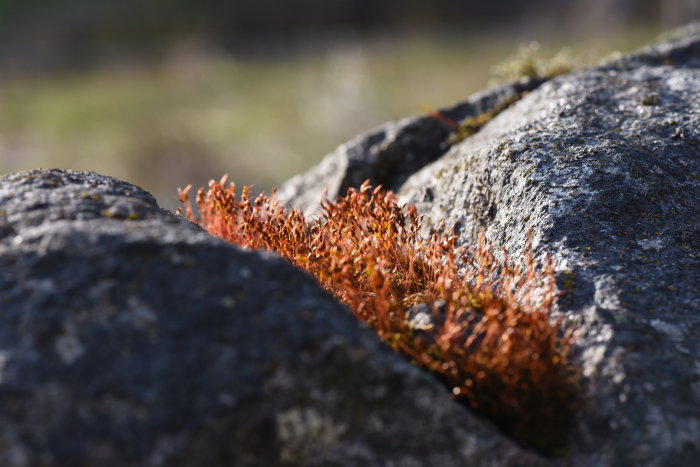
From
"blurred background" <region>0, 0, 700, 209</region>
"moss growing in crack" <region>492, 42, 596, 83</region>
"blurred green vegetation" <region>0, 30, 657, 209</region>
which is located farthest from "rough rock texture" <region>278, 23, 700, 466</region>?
"blurred green vegetation" <region>0, 30, 657, 209</region>

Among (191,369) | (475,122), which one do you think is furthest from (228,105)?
(191,369)

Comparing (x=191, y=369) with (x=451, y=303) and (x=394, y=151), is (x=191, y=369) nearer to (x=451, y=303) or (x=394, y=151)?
(x=451, y=303)

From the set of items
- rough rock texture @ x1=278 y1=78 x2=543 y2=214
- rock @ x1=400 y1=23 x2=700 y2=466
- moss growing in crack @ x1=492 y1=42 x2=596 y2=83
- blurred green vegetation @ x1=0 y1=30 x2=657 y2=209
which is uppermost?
blurred green vegetation @ x1=0 y1=30 x2=657 y2=209

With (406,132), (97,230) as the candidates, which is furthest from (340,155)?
(97,230)

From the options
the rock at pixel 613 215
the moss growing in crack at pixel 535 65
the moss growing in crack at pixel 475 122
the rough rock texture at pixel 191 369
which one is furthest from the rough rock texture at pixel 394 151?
the rough rock texture at pixel 191 369

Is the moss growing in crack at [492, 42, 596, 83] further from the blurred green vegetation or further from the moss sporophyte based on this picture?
the blurred green vegetation

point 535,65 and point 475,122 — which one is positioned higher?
point 535,65

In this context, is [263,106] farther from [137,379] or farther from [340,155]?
[137,379]
